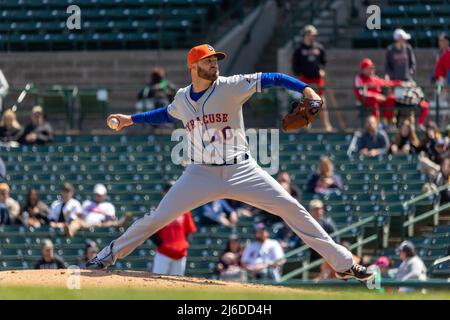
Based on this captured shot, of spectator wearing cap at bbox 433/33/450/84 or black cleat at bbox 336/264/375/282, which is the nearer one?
black cleat at bbox 336/264/375/282

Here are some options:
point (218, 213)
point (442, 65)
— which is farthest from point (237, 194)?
point (442, 65)

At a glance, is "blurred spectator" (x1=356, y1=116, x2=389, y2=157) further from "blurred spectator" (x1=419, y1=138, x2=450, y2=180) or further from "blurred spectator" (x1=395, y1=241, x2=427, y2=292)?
"blurred spectator" (x1=395, y1=241, x2=427, y2=292)

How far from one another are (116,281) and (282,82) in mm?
2036

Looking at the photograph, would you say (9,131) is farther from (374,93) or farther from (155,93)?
(374,93)

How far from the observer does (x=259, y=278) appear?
55.4 feet

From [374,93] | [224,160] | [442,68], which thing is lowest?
[224,160]

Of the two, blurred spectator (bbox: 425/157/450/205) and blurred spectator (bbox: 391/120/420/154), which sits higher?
blurred spectator (bbox: 391/120/420/154)

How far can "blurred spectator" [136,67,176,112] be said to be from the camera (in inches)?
818

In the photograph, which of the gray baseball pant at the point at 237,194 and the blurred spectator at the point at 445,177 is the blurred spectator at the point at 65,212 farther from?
the gray baseball pant at the point at 237,194

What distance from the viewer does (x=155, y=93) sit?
21.1m

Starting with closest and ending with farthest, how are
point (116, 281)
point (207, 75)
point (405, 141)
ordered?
point (207, 75)
point (116, 281)
point (405, 141)

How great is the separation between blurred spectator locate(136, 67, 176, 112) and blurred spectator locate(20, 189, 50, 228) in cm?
246

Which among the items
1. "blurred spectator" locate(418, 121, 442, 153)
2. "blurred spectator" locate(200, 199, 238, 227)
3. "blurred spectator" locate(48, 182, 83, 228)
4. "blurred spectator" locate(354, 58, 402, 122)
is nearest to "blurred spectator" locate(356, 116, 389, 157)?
"blurred spectator" locate(418, 121, 442, 153)
